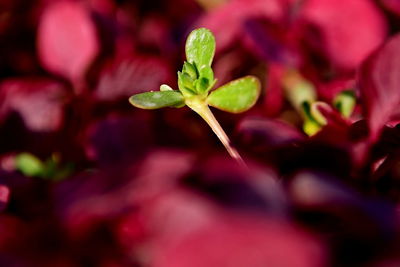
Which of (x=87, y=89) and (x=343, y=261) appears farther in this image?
(x=87, y=89)

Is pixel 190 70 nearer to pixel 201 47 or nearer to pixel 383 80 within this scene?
pixel 201 47

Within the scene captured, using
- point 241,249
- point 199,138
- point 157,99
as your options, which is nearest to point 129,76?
point 199,138

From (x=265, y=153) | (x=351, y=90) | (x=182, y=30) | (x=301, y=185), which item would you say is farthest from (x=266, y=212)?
(x=182, y=30)

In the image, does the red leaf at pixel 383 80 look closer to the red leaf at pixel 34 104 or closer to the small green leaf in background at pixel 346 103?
the small green leaf in background at pixel 346 103

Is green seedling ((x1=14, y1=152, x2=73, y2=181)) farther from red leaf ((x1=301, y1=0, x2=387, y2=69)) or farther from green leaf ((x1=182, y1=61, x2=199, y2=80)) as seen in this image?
red leaf ((x1=301, y1=0, x2=387, y2=69))

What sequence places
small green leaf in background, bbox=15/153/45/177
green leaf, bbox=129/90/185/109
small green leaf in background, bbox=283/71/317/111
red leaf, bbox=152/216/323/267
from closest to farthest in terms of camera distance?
red leaf, bbox=152/216/323/267, green leaf, bbox=129/90/185/109, small green leaf in background, bbox=15/153/45/177, small green leaf in background, bbox=283/71/317/111

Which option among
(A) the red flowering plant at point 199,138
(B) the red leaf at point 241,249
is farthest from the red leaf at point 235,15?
(B) the red leaf at point 241,249

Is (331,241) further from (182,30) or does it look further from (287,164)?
(182,30)

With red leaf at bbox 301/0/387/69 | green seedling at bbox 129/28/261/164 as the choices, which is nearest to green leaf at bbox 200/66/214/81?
green seedling at bbox 129/28/261/164
